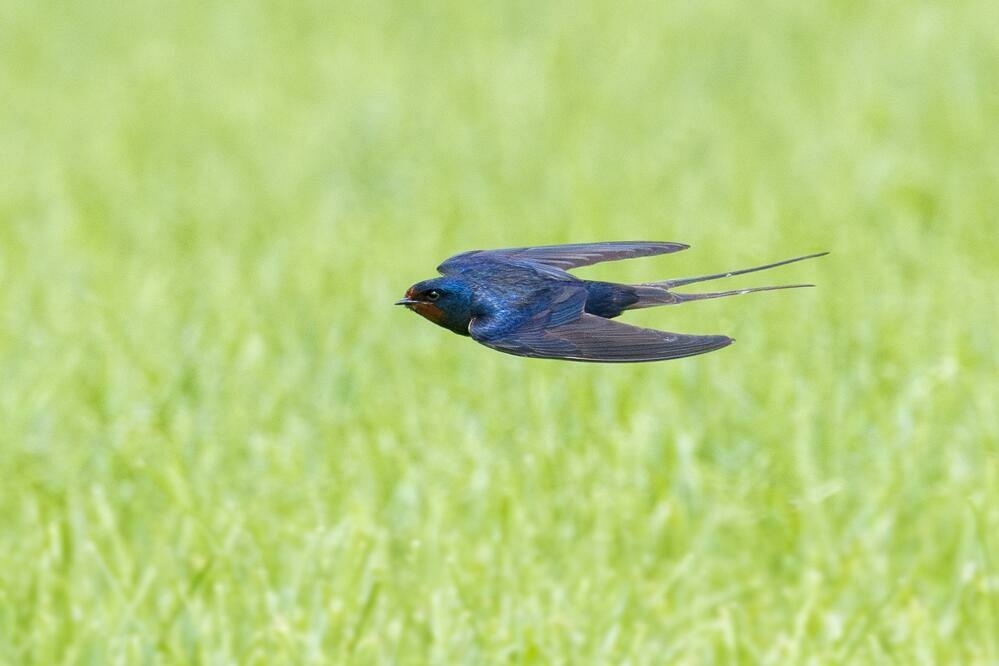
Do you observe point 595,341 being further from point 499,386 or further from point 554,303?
point 499,386

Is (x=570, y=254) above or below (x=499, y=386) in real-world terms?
below

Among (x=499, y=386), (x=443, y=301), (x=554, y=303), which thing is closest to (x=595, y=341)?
(x=554, y=303)

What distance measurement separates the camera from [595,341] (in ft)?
4.28

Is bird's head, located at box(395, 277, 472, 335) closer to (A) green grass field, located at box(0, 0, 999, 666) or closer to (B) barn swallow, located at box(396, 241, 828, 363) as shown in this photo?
(B) barn swallow, located at box(396, 241, 828, 363)

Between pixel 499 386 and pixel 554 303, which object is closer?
pixel 554 303

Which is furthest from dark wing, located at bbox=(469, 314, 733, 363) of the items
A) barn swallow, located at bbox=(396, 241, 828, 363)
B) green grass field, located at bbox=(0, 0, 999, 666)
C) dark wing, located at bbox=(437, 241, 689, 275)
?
green grass field, located at bbox=(0, 0, 999, 666)

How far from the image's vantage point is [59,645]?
3107mm

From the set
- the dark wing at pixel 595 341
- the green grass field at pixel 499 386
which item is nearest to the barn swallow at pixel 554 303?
the dark wing at pixel 595 341

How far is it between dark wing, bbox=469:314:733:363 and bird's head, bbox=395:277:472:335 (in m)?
0.04

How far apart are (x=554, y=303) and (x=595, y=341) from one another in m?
0.10

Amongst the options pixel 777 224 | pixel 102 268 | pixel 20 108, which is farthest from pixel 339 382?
pixel 20 108

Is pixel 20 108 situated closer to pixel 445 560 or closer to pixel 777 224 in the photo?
pixel 777 224

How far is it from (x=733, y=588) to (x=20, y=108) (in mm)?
6245

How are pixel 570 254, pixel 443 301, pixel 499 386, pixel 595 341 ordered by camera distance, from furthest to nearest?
pixel 499 386 → pixel 570 254 → pixel 443 301 → pixel 595 341
